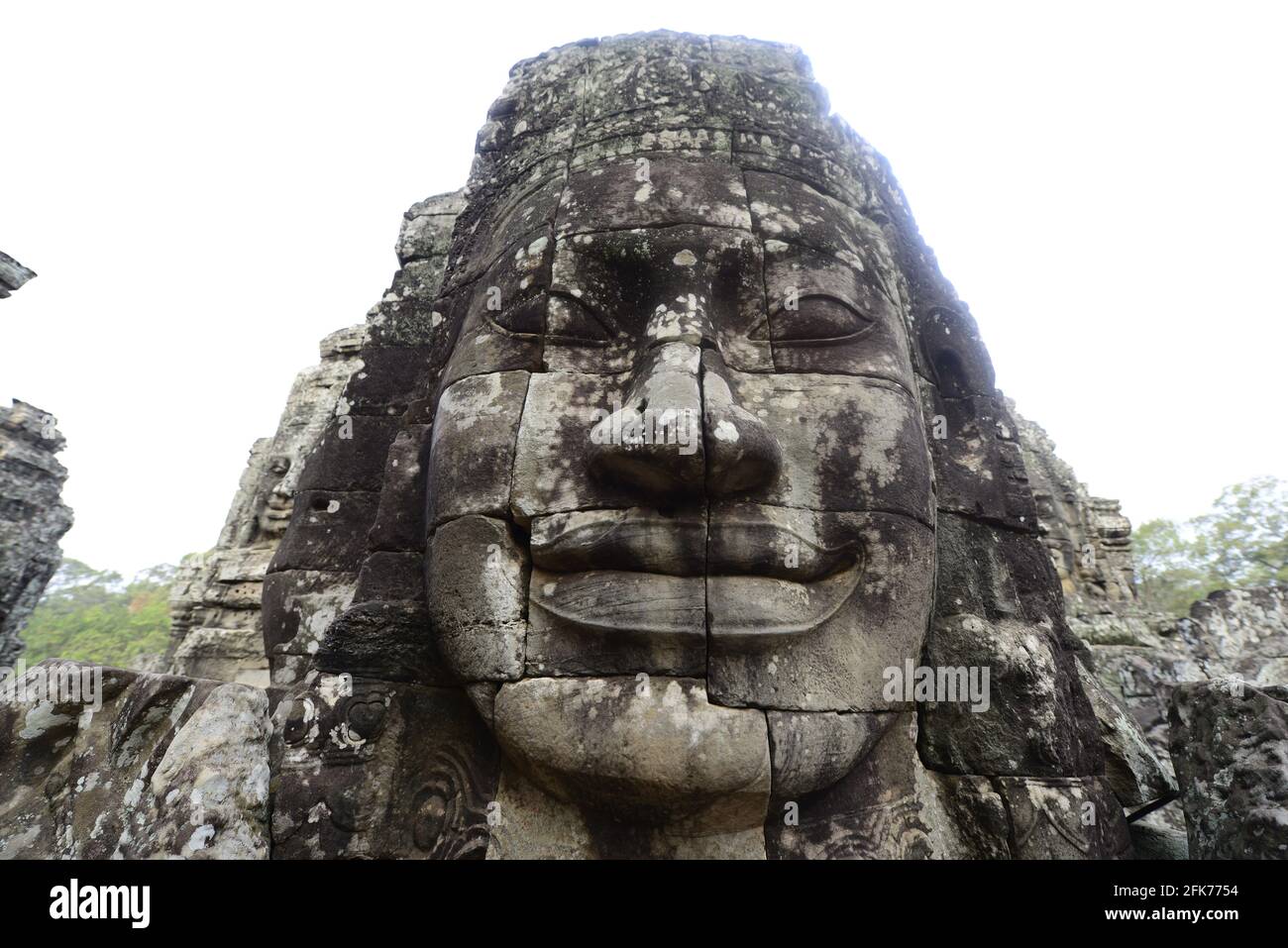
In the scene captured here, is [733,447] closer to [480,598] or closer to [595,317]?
[595,317]

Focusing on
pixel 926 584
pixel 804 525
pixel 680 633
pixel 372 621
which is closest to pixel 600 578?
pixel 680 633

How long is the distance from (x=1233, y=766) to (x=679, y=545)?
1.76m

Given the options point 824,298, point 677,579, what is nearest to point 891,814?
point 677,579

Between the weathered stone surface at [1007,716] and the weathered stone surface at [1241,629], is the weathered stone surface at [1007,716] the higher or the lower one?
the lower one

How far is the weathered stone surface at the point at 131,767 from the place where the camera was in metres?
1.76

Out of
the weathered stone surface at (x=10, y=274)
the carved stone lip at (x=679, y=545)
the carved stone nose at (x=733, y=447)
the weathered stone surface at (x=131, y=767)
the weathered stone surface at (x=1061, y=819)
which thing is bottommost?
the weathered stone surface at (x=1061, y=819)

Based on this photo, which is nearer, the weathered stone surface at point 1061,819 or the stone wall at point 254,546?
the weathered stone surface at point 1061,819

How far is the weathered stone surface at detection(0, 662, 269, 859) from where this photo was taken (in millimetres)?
1757

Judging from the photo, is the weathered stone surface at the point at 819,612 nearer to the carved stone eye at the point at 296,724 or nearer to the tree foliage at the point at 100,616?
the carved stone eye at the point at 296,724

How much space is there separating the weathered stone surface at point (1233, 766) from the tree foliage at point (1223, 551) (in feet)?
72.0

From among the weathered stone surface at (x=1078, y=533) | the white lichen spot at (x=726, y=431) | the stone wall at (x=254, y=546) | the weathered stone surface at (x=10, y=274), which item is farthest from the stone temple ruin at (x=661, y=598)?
the weathered stone surface at (x=1078, y=533)

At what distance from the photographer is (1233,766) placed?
6.81 ft
